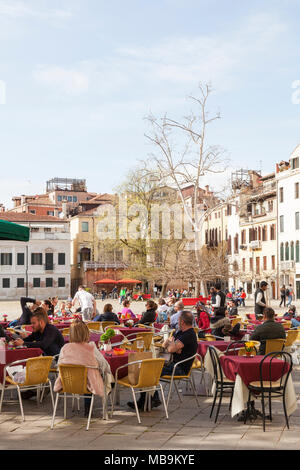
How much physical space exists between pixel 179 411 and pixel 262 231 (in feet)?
192

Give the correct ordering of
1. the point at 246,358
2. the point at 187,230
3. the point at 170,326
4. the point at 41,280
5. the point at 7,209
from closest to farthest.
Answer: the point at 246,358
the point at 170,326
the point at 187,230
the point at 41,280
the point at 7,209

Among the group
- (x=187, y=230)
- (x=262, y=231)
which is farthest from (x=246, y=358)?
(x=262, y=231)

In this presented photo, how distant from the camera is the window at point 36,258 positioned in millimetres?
74994

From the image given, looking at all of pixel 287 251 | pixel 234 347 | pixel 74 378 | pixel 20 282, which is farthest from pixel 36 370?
pixel 20 282

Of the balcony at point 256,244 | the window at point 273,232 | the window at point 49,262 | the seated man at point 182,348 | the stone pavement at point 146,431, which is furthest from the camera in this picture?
the window at point 49,262

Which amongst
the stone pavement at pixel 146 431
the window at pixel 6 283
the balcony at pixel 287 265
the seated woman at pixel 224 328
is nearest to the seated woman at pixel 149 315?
the seated woman at pixel 224 328

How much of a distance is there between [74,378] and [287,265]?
54042 mm

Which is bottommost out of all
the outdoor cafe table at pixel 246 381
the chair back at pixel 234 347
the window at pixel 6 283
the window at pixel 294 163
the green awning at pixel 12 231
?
the outdoor cafe table at pixel 246 381

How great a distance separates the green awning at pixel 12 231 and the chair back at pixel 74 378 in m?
4.17

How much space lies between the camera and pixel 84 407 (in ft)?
28.5

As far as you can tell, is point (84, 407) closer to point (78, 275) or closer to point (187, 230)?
point (187, 230)

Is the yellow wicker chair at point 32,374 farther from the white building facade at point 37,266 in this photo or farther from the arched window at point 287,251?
the white building facade at point 37,266

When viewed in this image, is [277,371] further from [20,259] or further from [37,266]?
[37,266]

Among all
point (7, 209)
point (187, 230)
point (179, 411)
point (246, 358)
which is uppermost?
point (7, 209)
